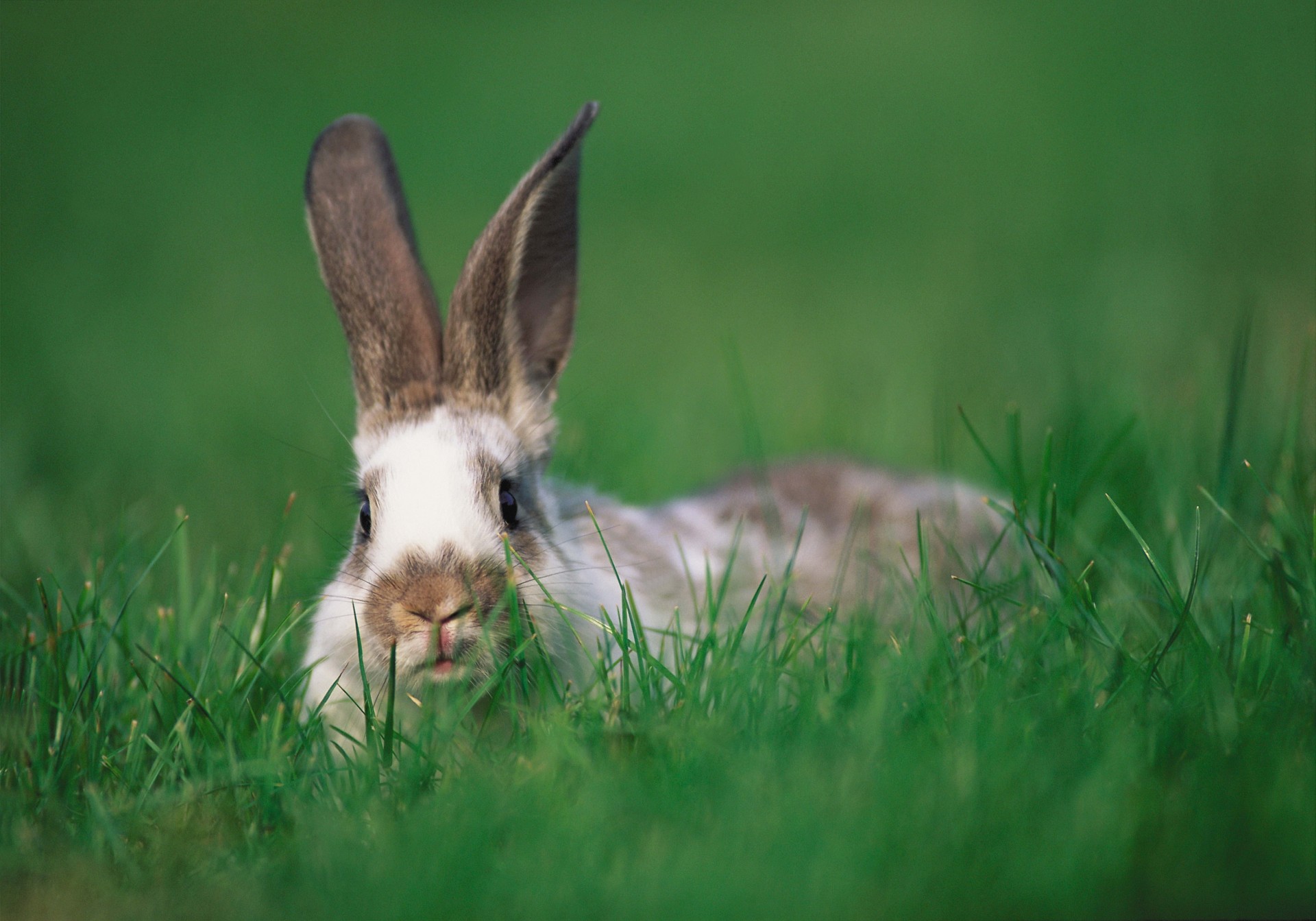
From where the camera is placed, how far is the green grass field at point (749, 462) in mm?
1908

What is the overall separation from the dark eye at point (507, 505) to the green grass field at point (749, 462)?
0.50m

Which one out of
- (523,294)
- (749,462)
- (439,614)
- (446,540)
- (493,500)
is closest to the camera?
(439,614)

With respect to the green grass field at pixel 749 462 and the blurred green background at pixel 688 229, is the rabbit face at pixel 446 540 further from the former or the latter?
the blurred green background at pixel 688 229

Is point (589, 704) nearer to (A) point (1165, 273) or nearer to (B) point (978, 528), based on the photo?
(B) point (978, 528)

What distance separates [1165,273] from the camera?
6621mm

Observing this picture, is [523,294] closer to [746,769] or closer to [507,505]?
[507,505]

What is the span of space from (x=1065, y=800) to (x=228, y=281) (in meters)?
7.34

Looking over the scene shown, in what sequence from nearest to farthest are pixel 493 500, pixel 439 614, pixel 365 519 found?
pixel 439 614, pixel 493 500, pixel 365 519

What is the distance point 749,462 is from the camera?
462cm

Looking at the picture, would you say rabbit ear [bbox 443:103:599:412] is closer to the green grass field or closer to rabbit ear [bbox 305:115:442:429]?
rabbit ear [bbox 305:115:442:429]

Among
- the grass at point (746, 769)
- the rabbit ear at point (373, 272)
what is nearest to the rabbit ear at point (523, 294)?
the rabbit ear at point (373, 272)

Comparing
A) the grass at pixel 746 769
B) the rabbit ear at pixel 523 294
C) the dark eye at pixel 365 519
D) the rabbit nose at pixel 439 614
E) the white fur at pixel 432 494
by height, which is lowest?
the grass at pixel 746 769

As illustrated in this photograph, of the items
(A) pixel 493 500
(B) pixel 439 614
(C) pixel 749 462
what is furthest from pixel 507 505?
(C) pixel 749 462

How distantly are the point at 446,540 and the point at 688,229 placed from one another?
6.81m
